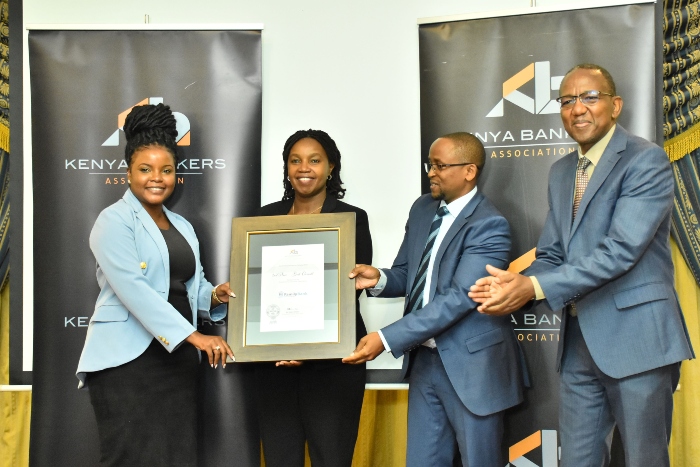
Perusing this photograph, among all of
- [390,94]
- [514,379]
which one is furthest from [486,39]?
[514,379]

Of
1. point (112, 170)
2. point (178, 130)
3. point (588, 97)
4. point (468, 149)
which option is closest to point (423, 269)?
point (468, 149)

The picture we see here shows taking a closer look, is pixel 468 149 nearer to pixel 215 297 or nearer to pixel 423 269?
pixel 423 269

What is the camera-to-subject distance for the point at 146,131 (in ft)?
10.9

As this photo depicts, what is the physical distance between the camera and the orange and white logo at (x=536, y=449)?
3.61 metres

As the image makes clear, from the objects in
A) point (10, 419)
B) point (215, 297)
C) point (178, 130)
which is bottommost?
point (10, 419)

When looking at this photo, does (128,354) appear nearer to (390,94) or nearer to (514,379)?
(514,379)

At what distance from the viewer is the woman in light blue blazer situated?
2.95 meters

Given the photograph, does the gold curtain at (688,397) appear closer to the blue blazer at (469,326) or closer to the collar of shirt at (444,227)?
the blue blazer at (469,326)

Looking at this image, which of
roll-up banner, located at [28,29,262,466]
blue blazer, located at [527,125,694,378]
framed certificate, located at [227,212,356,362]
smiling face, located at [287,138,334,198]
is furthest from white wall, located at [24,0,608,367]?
blue blazer, located at [527,125,694,378]

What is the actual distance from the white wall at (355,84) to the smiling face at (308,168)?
0.50 metres

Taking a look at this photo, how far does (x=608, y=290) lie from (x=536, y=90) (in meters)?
1.38

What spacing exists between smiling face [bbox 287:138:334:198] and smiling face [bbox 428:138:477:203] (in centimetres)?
55

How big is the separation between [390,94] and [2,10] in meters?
2.35

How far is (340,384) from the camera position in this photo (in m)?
3.11
